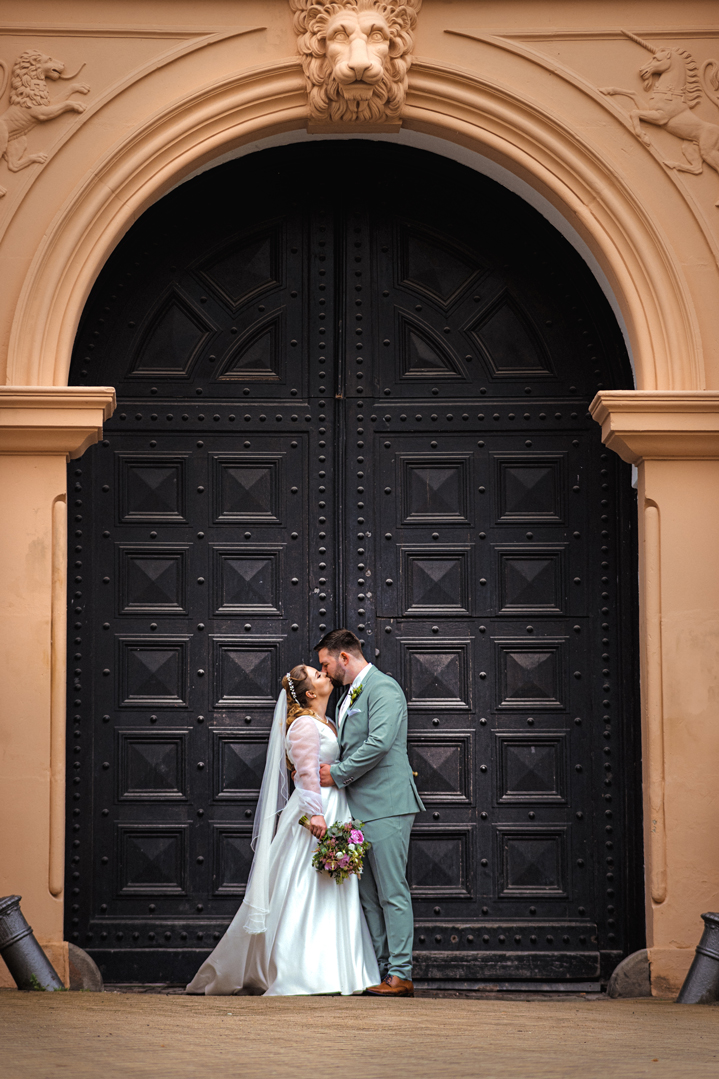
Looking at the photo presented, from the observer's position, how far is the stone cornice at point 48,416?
19.1 feet

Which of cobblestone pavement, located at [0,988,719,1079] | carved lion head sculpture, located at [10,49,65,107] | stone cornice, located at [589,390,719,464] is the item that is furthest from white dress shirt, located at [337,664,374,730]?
carved lion head sculpture, located at [10,49,65,107]

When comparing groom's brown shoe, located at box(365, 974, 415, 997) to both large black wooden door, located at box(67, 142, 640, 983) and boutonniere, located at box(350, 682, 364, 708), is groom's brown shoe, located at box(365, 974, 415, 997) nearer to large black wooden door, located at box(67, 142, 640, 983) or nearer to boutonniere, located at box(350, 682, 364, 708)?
large black wooden door, located at box(67, 142, 640, 983)

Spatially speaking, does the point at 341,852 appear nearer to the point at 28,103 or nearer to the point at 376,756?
the point at 376,756

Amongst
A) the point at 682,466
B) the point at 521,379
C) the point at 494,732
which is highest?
the point at 521,379

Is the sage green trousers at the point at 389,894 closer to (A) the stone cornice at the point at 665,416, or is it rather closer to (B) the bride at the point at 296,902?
(B) the bride at the point at 296,902

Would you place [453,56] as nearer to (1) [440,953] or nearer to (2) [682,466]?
(2) [682,466]

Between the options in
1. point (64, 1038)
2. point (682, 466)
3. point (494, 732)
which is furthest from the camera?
point (494, 732)

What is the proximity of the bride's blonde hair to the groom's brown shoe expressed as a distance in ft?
4.36

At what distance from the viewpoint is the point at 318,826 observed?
5875 millimetres

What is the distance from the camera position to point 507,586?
21.4 feet

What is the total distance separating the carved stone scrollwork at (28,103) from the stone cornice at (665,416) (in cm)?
307

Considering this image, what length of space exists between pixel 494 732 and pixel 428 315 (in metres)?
2.32

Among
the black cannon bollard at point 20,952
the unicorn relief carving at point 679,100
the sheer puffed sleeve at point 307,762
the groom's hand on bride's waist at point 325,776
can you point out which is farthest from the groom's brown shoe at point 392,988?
the unicorn relief carving at point 679,100

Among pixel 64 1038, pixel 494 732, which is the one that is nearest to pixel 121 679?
pixel 494 732
